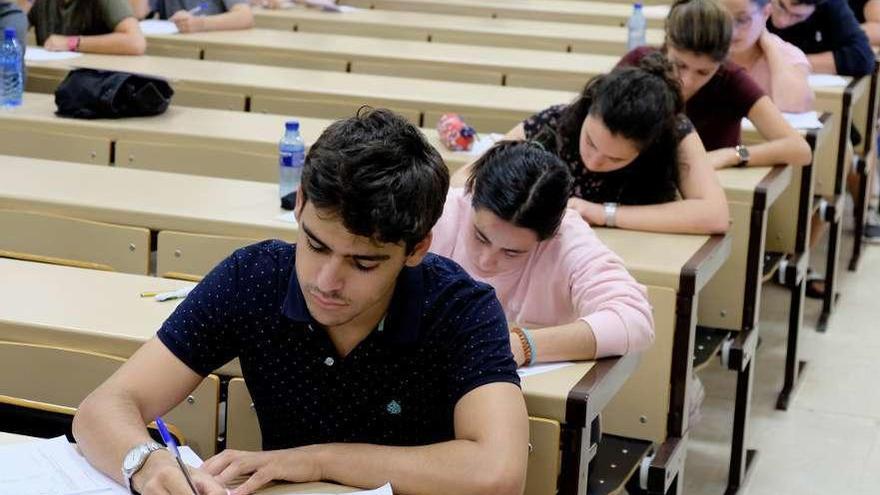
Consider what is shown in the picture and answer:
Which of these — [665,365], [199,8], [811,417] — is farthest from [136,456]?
[199,8]

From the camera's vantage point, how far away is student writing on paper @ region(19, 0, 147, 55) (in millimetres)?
5457

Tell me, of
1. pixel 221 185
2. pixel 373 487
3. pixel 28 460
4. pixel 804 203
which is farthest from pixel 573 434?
pixel 804 203

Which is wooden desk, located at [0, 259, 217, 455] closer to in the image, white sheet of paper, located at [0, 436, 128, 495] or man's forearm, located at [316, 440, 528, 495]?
white sheet of paper, located at [0, 436, 128, 495]

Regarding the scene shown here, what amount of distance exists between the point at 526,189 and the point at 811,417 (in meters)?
2.14

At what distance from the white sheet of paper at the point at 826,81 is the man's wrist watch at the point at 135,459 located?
3637mm

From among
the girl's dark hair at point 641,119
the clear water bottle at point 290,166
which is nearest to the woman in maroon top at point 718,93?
the girl's dark hair at point 641,119

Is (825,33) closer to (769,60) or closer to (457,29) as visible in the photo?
(769,60)

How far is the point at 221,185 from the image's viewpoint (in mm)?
3582

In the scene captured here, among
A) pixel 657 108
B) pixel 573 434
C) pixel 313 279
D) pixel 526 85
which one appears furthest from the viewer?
pixel 526 85

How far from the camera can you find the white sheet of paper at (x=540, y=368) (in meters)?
2.35

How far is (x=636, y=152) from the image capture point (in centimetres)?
318

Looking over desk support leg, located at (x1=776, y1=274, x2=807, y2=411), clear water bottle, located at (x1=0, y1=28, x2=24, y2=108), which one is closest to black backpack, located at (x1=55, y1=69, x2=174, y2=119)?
Answer: clear water bottle, located at (x1=0, y1=28, x2=24, y2=108)

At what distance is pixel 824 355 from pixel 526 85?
156 cm

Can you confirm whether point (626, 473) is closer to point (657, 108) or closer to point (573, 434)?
point (573, 434)
